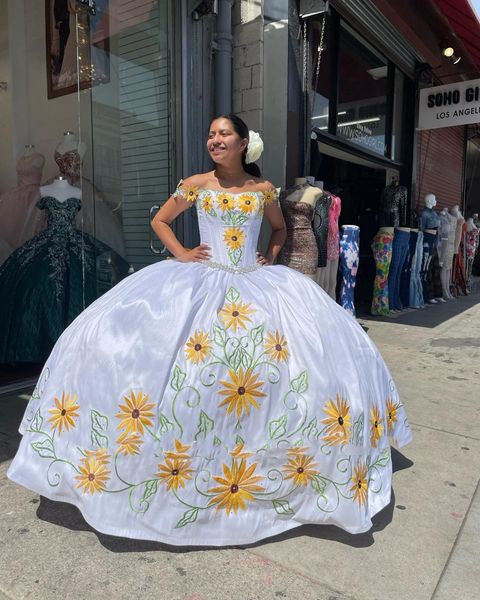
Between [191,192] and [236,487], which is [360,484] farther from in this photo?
[191,192]

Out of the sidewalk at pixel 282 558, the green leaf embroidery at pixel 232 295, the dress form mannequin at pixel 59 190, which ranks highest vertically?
the dress form mannequin at pixel 59 190

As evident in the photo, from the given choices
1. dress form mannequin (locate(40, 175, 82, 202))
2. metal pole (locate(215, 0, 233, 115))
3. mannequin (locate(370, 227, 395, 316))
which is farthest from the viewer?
mannequin (locate(370, 227, 395, 316))

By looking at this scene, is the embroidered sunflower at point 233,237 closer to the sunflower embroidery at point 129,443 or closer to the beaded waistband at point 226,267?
the beaded waistband at point 226,267

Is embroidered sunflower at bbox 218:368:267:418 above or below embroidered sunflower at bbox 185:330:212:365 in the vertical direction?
below

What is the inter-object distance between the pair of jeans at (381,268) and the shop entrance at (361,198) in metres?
0.46

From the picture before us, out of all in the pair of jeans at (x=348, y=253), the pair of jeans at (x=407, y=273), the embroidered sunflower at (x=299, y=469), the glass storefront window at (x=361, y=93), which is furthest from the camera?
the pair of jeans at (x=407, y=273)

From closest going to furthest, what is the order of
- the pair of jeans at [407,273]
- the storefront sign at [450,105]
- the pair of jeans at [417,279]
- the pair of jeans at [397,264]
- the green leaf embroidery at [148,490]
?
the green leaf embroidery at [148,490] < the pair of jeans at [397,264] < the pair of jeans at [407,273] < the pair of jeans at [417,279] < the storefront sign at [450,105]

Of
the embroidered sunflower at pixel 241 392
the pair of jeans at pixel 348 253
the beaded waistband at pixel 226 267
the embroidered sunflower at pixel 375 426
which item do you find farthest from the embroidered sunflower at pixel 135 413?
the pair of jeans at pixel 348 253

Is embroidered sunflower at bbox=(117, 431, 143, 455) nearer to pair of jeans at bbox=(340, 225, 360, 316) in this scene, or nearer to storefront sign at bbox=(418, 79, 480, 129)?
pair of jeans at bbox=(340, 225, 360, 316)

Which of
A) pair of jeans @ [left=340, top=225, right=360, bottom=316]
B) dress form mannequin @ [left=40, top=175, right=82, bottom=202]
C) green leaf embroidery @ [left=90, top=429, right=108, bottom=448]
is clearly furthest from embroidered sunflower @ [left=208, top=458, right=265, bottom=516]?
pair of jeans @ [left=340, top=225, right=360, bottom=316]

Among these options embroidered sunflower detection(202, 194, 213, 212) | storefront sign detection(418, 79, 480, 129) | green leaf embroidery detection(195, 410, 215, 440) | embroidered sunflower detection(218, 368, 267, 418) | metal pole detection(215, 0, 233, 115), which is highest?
Result: storefront sign detection(418, 79, 480, 129)

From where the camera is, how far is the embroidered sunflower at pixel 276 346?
1.93 metres

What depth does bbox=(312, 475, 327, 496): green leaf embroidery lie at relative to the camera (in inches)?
72.9

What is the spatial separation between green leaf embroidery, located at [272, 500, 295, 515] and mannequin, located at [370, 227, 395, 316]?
228 inches
